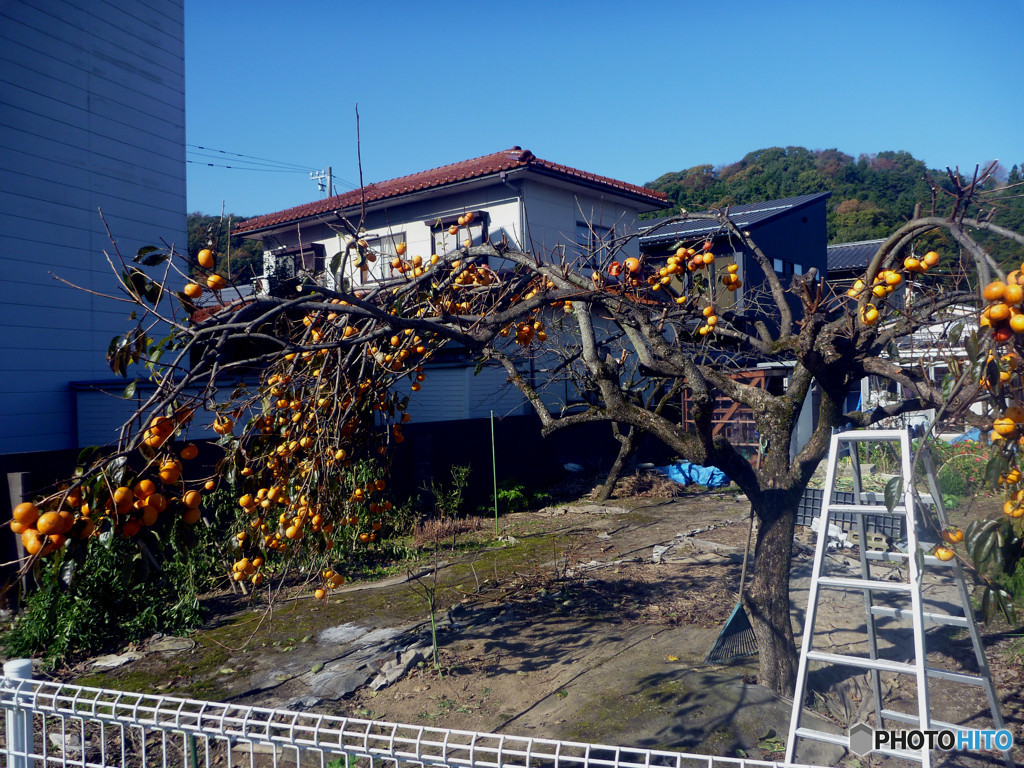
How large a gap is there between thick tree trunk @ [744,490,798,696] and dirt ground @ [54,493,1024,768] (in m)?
0.16

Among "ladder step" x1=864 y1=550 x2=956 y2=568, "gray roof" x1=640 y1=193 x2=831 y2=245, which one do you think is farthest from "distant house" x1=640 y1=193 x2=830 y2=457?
"ladder step" x1=864 y1=550 x2=956 y2=568

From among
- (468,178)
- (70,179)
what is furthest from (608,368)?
(468,178)

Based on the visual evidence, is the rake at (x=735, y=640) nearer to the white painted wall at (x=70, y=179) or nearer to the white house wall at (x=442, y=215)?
the white painted wall at (x=70, y=179)

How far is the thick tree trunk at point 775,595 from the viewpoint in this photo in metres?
3.78

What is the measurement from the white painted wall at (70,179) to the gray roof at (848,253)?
59.6 ft

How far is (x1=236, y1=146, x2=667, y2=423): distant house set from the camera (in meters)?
11.6

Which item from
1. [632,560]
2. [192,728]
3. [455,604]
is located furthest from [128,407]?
[192,728]

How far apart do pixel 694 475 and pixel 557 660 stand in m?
8.23

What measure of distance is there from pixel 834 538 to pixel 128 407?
8251 mm

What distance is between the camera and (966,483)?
8.93 m

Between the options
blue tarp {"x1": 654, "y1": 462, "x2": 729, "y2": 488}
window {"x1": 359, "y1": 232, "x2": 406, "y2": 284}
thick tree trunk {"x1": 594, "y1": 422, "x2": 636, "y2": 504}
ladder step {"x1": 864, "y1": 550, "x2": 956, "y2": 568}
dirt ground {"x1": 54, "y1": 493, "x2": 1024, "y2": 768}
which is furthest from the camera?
blue tarp {"x1": 654, "y1": 462, "x2": 729, "y2": 488}

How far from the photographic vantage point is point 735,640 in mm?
4227

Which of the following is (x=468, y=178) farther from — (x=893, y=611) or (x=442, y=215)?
(x=893, y=611)
